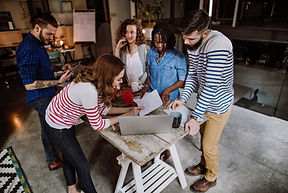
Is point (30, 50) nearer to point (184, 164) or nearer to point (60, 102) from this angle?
point (60, 102)

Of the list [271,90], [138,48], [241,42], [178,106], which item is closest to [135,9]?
[241,42]

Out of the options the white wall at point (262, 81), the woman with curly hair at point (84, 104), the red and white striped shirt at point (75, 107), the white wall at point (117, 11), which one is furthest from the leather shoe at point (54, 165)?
the white wall at point (117, 11)

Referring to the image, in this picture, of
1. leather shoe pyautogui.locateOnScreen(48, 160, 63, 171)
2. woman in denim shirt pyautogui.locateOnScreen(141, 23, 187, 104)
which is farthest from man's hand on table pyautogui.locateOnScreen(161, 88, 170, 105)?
leather shoe pyautogui.locateOnScreen(48, 160, 63, 171)

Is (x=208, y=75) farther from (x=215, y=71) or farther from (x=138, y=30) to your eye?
(x=138, y=30)

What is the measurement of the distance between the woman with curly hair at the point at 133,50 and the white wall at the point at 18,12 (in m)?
5.23

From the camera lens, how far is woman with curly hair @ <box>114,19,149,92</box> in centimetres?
201

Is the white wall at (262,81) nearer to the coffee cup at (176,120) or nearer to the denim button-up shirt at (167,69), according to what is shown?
the denim button-up shirt at (167,69)

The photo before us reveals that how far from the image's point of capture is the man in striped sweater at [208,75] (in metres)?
1.19

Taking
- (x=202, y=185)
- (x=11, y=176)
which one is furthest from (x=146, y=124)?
(x=11, y=176)

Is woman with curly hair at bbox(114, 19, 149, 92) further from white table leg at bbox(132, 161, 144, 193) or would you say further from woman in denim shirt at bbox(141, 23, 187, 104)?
white table leg at bbox(132, 161, 144, 193)

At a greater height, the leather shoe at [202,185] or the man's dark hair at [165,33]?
the man's dark hair at [165,33]

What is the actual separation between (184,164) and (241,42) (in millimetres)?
2291

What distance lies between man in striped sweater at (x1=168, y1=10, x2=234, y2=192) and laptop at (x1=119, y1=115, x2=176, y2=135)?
0.58 ft

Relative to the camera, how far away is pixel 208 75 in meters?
1.24
